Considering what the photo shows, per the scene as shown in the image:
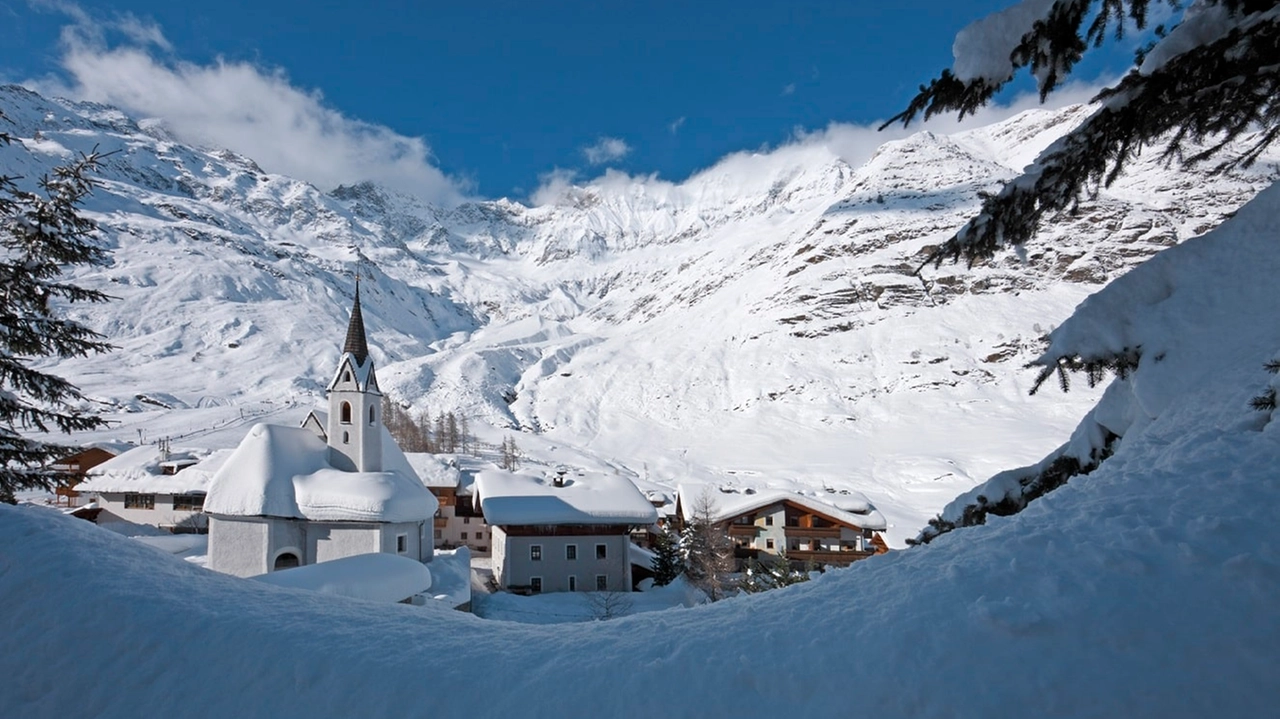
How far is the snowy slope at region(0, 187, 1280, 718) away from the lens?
2189 millimetres

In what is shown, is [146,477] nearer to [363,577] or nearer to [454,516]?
[454,516]

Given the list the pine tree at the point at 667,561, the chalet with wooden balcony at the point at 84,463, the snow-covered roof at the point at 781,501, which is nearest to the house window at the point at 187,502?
the chalet with wooden balcony at the point at 84,463

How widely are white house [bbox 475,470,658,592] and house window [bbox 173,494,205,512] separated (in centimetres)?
2189

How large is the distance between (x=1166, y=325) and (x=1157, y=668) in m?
3.27

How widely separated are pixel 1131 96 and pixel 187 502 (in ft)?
160

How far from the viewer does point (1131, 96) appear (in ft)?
13.2

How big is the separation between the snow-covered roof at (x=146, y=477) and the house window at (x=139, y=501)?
0.51 meters

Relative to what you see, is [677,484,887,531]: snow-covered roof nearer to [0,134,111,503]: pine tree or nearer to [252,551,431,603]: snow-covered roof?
[252,551,431,603]: snow-covered roof

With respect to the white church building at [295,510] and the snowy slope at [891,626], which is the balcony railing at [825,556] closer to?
the white church building at [295,510]

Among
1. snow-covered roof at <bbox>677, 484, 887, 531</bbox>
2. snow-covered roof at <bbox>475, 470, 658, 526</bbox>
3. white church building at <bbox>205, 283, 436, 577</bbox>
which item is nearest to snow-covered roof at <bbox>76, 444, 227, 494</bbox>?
white church building at <bbox>205, 283, 436, 577</bbox>

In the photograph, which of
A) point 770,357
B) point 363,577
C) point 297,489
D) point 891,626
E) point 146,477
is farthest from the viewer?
point 770,357

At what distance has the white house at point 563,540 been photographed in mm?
29641

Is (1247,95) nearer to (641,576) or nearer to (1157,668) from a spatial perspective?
(1157,668)

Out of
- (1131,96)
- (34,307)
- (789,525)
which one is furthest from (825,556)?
(34,307)
